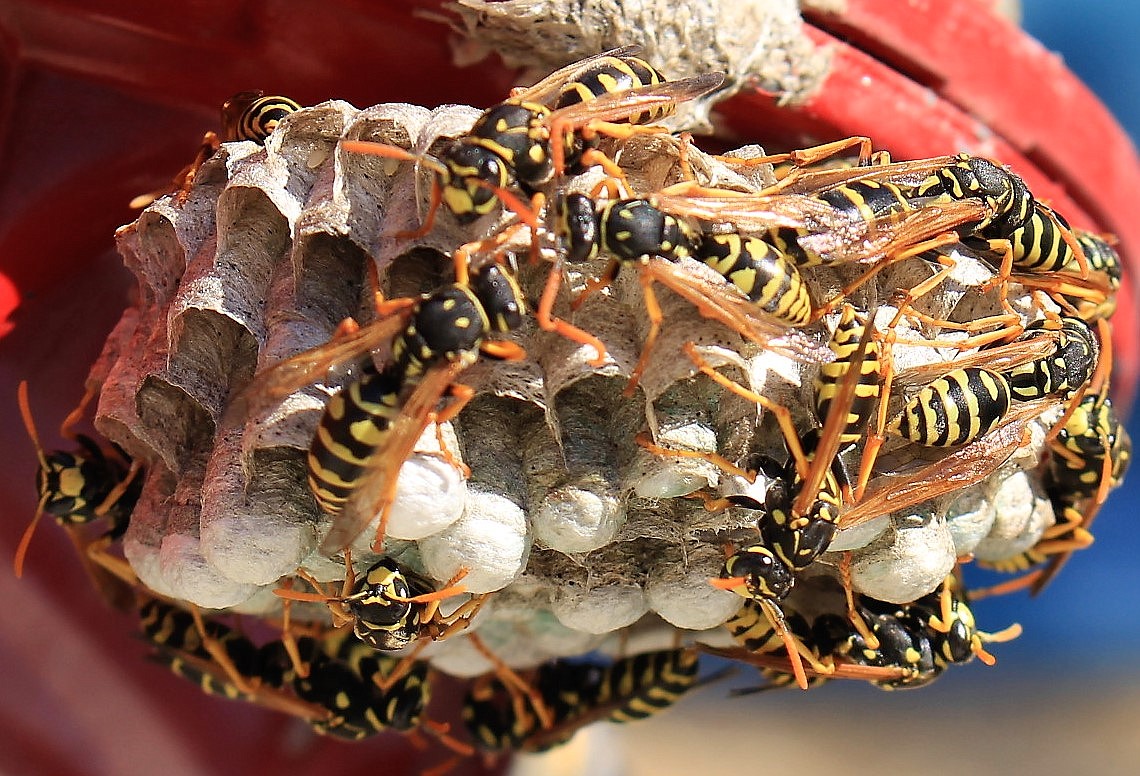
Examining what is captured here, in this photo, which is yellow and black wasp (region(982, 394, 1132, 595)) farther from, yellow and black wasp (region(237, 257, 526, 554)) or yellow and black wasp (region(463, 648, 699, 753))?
yellow and black wasp (region(237, 257, 526, 554))

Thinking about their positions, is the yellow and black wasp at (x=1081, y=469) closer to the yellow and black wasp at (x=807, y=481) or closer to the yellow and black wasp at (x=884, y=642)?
the yellow and black wasp at (x=884, y=642)

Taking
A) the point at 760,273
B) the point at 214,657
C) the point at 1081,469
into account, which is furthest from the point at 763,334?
the point at 214,657

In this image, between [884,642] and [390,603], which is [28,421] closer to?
[390,603]

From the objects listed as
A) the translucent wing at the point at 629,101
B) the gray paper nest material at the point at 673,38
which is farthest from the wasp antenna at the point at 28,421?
the translucent wing at the point at 629,101

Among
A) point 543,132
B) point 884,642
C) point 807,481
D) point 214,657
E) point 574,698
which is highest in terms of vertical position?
point 543,132

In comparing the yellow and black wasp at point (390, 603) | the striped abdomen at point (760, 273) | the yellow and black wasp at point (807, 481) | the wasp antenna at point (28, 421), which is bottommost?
the wasp antenna at point (28, 421)
